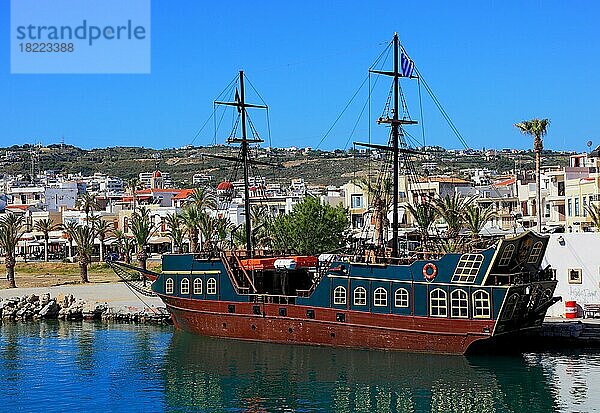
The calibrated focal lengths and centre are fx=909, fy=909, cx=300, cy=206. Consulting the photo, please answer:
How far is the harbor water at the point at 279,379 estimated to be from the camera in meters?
28.3

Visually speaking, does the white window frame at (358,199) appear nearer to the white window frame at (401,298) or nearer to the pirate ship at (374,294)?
the pirate ship at (374,294)

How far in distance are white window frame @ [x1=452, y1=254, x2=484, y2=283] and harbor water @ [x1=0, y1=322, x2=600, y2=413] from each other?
10.2 ft

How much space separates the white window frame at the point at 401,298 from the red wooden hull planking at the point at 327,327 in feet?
1.53

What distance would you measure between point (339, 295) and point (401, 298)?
2860 millimetres

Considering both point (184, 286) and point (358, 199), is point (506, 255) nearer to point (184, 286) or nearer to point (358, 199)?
point (184, 286)

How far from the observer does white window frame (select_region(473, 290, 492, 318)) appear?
108ft

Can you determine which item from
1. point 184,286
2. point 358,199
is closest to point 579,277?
point 184,286

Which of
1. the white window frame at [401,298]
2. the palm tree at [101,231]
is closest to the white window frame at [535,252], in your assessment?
the white window frame at [401,298]

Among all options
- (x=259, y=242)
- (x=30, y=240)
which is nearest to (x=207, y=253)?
(x=259, y=242)

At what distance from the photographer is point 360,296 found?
3606 centimetres

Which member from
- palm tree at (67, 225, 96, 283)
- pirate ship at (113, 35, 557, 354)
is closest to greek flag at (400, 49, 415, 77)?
pirate ship at (113, 35, 557, 354)

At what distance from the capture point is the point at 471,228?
51.7 meters

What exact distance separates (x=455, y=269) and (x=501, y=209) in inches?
1592

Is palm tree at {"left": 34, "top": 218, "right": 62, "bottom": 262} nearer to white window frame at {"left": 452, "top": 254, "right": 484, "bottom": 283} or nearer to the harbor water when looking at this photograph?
the harbor water
